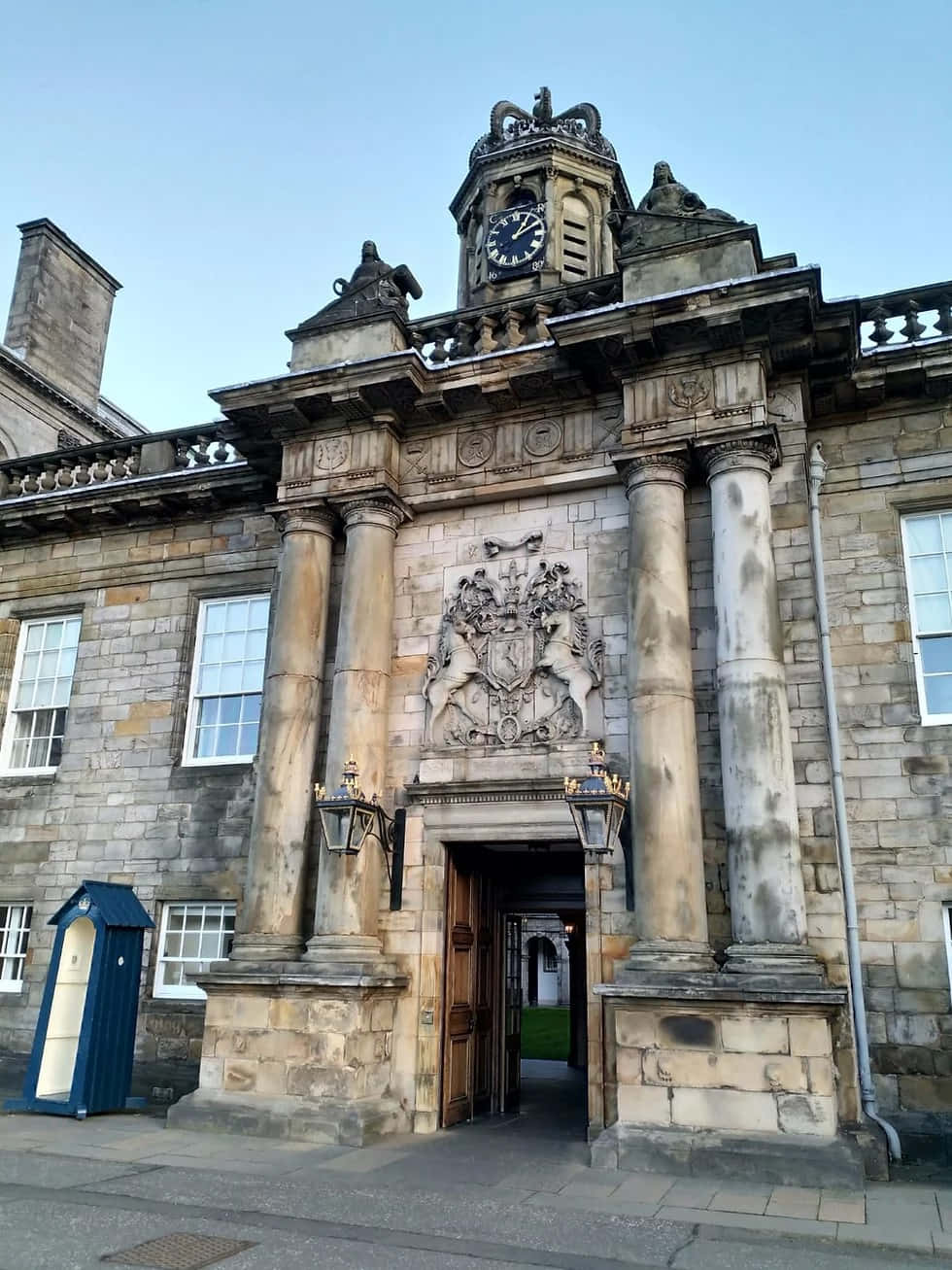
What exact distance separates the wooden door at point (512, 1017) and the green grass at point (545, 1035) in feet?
21.7

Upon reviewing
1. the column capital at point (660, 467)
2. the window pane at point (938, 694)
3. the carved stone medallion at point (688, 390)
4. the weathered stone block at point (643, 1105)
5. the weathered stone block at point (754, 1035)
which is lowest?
the weathered stone block at point (643, 1105)

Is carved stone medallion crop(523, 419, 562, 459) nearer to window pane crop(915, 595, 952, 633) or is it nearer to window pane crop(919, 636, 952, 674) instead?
window pane crop(915, 595, 952, 633)

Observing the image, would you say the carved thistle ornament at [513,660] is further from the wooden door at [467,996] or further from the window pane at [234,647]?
the window pane at [234,647]

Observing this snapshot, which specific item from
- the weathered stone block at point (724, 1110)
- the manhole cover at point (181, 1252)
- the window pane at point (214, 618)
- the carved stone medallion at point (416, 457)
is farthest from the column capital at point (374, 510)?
the manhole cover at point (181, 1252)

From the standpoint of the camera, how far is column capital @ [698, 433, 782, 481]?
10.1m

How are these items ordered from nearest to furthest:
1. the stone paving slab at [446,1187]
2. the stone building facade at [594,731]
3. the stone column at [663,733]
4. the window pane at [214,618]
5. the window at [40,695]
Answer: the stone paving slab at [446,1187], the stone building facade at [594,731], the stone column at [663,733], the window pane at [214,618], the window at [40,695]

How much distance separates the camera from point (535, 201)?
16.8m

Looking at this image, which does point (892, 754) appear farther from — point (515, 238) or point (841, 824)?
point (515, 238)

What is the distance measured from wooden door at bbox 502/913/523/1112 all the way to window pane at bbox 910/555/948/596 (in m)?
6.18

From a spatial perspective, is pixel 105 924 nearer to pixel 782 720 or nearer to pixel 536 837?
pixel 536 837

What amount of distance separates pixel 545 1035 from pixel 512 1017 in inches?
541

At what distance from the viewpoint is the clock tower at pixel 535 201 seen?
16.2m

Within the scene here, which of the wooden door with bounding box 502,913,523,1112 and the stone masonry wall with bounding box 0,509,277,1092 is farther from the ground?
the stone masonry wall with bounding box 0,509,277,1092

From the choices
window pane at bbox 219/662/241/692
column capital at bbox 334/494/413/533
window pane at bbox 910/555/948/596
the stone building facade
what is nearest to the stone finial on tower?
the stone building facade
